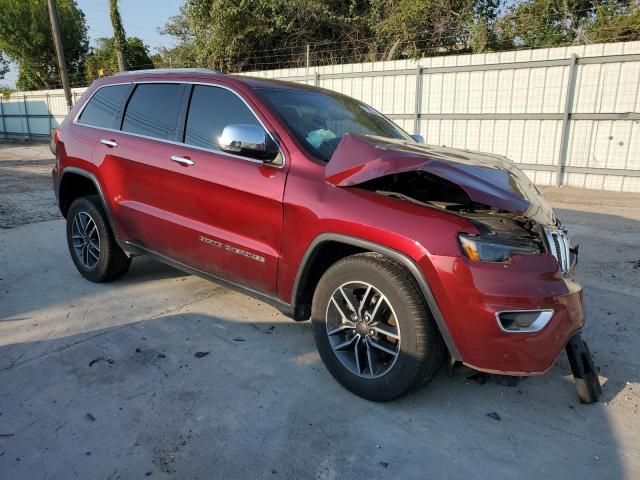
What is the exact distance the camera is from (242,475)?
231 cm

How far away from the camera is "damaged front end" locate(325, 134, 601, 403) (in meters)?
2.42

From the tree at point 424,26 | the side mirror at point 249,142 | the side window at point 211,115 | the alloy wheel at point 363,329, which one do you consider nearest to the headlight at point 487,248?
the alloy wheel at point 363,329

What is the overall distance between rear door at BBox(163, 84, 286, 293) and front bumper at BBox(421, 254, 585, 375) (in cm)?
113

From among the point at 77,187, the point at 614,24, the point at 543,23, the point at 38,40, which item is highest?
the point at 38,40

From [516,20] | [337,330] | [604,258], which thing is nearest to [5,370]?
[337,330]

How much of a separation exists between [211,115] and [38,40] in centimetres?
4014

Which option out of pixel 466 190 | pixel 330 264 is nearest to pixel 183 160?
pixel 330 264

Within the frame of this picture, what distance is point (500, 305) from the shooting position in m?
2.39

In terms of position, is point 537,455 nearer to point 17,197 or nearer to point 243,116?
point 243,116

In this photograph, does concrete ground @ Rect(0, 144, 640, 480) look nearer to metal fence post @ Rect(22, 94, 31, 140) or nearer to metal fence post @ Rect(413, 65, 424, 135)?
metal fence post @ Rect(413, 65, 424, 135)

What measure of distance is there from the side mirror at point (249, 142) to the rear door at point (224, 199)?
0.07 metres

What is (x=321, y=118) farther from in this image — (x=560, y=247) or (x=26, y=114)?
(x=26, y=114)

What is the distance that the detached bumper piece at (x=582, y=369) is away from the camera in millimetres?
2824

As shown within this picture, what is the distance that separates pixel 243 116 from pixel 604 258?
4.52 m
